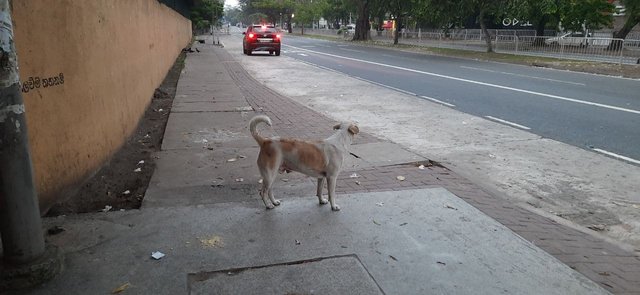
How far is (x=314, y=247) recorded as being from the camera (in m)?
3.53

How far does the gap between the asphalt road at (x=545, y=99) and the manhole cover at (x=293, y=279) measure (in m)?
5.07

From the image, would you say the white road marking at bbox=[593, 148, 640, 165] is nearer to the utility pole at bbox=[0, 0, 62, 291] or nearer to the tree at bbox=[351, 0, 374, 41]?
the utility pole at bbox=[0, 0, 62, 291]

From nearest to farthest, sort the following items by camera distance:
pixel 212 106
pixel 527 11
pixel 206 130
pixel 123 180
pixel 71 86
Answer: pixel 71 86 < pixel 123 180 < pixel 206 130 < pixel 212 106 < pixel 527 11

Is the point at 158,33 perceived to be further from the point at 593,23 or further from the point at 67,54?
the point at 593,23

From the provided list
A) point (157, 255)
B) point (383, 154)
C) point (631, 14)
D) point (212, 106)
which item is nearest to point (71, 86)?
point (157, 255)

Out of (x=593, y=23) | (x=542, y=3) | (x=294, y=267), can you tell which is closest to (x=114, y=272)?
(x=294, y=267)

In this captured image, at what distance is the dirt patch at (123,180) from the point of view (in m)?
4.34

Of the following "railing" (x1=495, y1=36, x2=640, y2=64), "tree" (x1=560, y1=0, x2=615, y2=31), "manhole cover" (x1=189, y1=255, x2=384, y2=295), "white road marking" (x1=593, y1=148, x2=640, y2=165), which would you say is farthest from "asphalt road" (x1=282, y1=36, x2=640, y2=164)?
"tree" (x1=560, y1=0, x2=615, y2=31)

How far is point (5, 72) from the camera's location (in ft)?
8.70

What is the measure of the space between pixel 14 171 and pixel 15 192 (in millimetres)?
127

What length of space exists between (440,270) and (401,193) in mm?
1515

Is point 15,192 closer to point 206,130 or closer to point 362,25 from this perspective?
point 206,130

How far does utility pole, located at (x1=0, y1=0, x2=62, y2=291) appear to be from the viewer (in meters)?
2.67

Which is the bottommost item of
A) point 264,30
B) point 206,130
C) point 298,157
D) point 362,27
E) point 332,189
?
point 206,130
